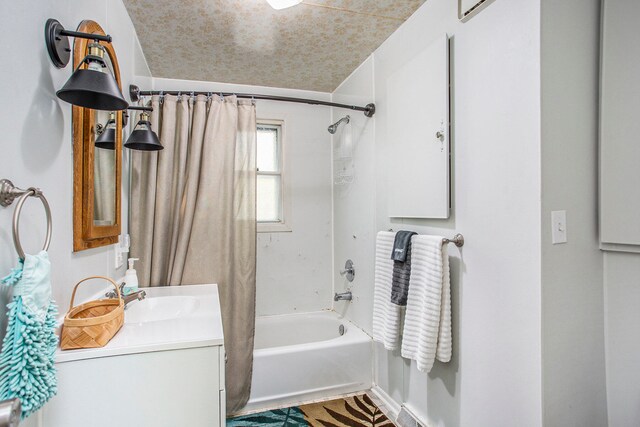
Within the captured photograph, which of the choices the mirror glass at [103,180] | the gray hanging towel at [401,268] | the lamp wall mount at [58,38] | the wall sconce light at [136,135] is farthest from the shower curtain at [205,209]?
the lamp wall mount at [58,38]

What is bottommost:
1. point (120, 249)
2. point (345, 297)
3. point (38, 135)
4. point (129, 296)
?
point (345, 297)

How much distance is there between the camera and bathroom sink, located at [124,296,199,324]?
150 cm

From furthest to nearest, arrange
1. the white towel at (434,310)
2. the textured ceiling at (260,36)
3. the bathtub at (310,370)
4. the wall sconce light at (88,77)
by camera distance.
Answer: the bathtub at (310,370), the textured ceiling at (260,36), the white towel at (434,310), the wall sconce light at (88,77)

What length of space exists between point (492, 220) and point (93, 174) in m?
1.60

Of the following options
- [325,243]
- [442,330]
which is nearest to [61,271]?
[442,330]

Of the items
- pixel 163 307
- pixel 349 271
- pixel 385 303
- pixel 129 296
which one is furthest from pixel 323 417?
pixel 129 296

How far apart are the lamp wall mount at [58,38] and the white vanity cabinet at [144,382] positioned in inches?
33.4

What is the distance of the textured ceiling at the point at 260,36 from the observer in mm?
1728

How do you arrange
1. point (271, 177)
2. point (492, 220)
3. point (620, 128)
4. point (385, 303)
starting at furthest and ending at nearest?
point (271, 177), point (385, 303), point (492, 220), point (620, 128)

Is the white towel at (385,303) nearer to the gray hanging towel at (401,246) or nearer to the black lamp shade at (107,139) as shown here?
the gray hanging towel at (401,246)

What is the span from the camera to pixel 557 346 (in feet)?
3.80

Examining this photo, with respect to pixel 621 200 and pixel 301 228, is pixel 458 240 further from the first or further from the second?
pixel 301 228

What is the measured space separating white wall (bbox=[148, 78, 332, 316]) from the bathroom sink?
47.4 inches

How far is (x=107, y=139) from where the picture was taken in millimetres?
1383
